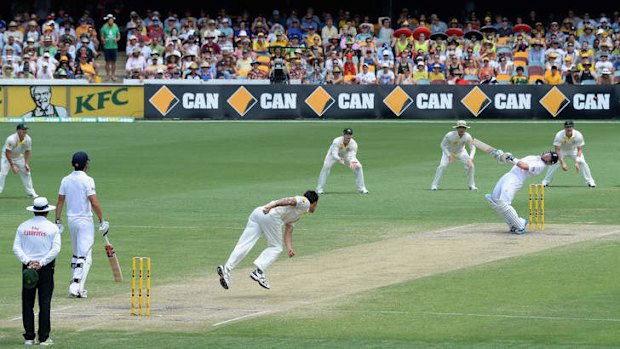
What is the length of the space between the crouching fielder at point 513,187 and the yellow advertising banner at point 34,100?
3003 centimetres

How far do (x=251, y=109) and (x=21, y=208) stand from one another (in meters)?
22.9

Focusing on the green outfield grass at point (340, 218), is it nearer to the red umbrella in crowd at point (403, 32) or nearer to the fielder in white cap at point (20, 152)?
the fielder in white cap at point (20, 152)

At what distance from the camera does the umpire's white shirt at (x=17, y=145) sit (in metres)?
32.1

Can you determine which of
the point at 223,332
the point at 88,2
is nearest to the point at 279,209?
the point at 223,332

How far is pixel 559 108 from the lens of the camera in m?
51.3

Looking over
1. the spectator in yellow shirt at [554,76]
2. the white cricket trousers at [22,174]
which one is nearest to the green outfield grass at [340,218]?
the white cricket trousers at [22,174]

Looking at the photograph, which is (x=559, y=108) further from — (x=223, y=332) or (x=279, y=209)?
(x=223, y=332)

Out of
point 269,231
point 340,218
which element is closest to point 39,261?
point 269,231

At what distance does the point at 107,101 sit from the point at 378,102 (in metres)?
11.2

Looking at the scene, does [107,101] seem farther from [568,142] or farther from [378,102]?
[568,142]

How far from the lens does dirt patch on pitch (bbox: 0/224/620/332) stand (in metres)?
17.7

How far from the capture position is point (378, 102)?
53.0 metres

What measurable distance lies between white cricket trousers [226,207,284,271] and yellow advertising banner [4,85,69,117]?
34896 mm

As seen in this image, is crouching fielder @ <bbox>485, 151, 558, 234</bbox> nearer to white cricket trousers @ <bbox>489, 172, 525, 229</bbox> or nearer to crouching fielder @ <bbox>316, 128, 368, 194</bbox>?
white cricket trousers @ <bbox>489, 172, 525, 229</bbox>
